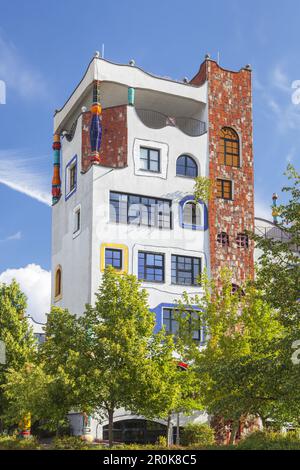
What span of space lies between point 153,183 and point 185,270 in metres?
6.27

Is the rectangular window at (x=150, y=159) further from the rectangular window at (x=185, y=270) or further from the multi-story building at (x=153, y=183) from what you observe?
the rectangular window at (x=185, y=270)

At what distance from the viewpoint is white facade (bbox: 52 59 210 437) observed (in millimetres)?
49094

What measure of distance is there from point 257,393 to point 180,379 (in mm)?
12179

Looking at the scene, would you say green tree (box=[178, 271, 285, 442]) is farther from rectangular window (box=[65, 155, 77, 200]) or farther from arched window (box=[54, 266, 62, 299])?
rectangular window (box=[65, 155, 77, 200])

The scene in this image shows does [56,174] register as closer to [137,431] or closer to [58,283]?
[58,283]

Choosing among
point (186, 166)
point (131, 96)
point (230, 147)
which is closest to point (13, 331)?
point (186, 166)

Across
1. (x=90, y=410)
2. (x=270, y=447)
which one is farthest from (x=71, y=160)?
(x=270, y=447)

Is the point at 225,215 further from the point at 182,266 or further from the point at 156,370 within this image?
the point at 156,370

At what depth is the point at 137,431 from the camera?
4675 centimetres

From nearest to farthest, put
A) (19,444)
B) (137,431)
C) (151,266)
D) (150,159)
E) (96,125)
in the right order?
(19,444), (137,431), (151,266), (96,125), (150,159)

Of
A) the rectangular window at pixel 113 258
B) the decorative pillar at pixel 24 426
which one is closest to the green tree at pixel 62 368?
the decorative pillar at pixel 24 426

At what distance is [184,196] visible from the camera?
51844 mm

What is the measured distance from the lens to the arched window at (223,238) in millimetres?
52531

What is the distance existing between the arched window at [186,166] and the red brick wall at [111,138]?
13.8ft
